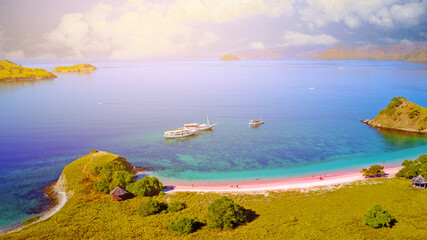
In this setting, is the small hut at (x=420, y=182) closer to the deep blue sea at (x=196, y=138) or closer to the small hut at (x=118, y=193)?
the deep blue sea at (x=196, y=138)

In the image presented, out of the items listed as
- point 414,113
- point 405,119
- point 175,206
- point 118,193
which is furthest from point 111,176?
point 414,113

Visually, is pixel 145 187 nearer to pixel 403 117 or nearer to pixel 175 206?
pixel 175 206

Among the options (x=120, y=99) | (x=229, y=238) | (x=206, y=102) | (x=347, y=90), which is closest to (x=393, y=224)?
(x=229, y=238)

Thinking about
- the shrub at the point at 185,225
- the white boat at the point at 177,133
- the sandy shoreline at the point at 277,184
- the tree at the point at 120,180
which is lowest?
the sandy shoreline at the point at 277,184

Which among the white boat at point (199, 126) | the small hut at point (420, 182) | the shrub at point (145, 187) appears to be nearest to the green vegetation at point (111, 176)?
the shrub at point (145, 187)

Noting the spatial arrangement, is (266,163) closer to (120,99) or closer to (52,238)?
(52,238)

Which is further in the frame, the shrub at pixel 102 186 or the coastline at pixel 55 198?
the shrub at pixel 102 186

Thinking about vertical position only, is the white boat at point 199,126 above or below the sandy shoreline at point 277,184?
above

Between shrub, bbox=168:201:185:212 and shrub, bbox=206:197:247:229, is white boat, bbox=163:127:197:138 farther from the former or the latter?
shrub, bbox=206:197:247:229
